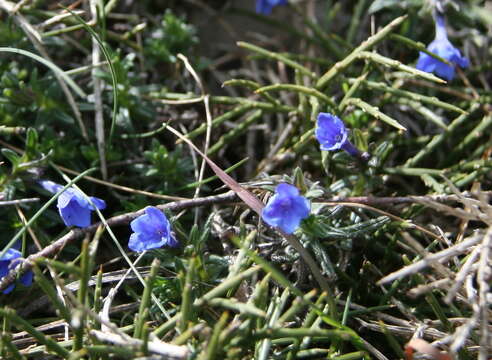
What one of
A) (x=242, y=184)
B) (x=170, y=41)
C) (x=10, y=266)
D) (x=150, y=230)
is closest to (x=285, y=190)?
(x=242, y=184)

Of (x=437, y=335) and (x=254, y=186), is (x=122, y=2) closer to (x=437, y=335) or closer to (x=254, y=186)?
(x=254, y=186)

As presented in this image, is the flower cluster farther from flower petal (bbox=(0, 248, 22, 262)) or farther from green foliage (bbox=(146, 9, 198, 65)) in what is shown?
green foliage (bbox=(146, 9, 198, 65))

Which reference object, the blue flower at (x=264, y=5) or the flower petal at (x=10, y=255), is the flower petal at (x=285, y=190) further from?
the blue flower at (x=264, y=5)

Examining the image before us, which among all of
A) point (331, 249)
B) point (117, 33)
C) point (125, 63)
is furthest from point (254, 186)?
point (117, 33)

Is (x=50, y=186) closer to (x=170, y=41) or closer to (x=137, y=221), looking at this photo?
(x=137, y=221)

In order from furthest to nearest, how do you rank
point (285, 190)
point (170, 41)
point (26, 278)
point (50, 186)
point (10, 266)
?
point (170, 41) < point (50, 186) < point (26, 278) < point (10, 266) < point (285, 190)

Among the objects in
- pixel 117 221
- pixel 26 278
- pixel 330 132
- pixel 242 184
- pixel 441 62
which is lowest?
pixel 26 278
